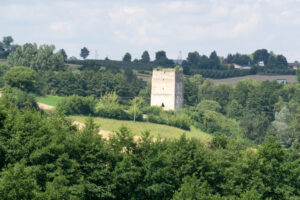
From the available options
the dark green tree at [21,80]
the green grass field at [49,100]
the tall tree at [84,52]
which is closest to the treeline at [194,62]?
the tall tree at [84,52]

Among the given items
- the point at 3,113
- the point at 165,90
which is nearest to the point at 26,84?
the point at 165,90

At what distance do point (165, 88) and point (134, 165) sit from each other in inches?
1977

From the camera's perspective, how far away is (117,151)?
34.8 metres

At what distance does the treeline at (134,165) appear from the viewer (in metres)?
32.0

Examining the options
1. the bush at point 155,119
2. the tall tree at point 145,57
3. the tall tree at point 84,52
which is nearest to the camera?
the bush at point 155,119

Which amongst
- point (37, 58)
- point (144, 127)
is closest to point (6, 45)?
point (37, 58)

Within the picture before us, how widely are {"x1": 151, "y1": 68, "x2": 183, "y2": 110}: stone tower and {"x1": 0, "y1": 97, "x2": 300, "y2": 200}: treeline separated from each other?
4481 centimetres

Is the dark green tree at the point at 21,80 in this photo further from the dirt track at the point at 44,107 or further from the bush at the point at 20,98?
the bush at the point at 20,98

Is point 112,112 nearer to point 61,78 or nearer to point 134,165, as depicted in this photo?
point 61,78

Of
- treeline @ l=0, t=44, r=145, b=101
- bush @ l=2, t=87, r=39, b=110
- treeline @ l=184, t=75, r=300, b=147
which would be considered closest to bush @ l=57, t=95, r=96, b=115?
bush @ l=2, t=87, r=39, b=110

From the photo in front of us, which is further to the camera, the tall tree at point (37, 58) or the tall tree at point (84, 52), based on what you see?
the tall tree at point (84, 52)

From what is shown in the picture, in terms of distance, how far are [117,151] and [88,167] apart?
2293mm

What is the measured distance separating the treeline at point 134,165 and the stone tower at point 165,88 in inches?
1764

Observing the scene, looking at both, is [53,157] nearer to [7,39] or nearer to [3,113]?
[3,113]
